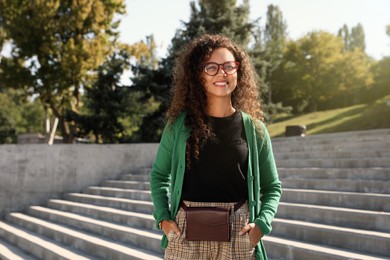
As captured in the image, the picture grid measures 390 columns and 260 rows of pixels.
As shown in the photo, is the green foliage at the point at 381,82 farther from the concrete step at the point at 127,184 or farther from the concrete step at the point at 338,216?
the concrete step at the point at 338,216

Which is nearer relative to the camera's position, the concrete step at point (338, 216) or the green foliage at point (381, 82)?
the concrete step at point (338, 216)

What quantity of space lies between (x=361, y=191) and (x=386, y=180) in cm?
46

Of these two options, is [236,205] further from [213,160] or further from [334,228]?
[334,228]

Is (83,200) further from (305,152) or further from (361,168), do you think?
(361,168)

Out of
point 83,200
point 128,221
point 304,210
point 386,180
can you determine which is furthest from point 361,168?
point 83,200

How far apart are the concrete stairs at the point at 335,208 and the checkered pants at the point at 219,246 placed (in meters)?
2.26

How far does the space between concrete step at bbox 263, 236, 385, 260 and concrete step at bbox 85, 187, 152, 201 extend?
11.6 feet

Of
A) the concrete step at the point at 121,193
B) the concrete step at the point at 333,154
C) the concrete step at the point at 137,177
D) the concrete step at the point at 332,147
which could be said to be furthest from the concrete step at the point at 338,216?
the concrete step at the point at 137,177

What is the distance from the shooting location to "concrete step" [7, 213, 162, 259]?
5086mm

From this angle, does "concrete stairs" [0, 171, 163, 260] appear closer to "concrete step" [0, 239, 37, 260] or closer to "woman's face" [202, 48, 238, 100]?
"concrete step" [0, 239, 37, 260]

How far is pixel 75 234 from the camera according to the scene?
6.35 meters

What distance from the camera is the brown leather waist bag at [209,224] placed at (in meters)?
1.78

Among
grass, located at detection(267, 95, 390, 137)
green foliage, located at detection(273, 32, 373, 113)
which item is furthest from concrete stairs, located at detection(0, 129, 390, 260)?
green foliage, located at detection(273, 32, 373, 113)

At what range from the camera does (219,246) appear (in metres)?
1.84
